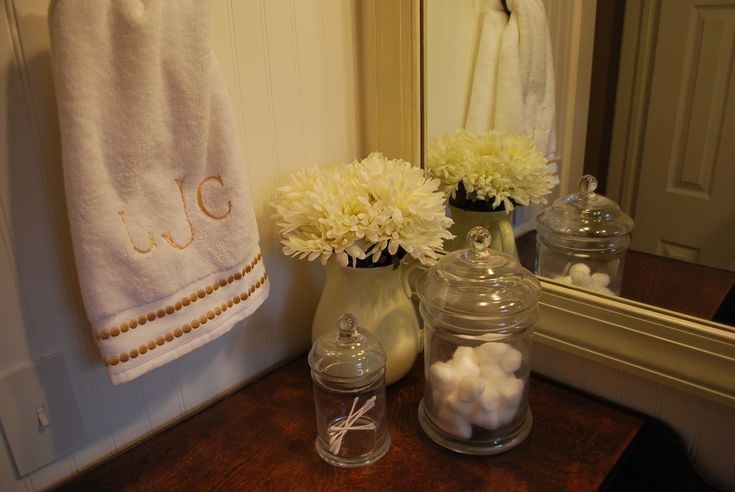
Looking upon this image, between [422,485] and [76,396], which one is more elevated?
[76,396]

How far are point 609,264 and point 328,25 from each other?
1.85 feet

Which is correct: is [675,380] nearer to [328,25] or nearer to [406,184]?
[406,184]

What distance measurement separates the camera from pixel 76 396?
735mm

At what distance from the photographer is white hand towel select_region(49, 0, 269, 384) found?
59 centimetres

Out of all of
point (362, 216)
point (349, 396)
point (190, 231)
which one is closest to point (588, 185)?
point (362, 216)

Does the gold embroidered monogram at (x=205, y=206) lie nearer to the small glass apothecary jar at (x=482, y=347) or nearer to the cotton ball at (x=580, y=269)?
the small glass apothecary jar at (x=482, y=347)

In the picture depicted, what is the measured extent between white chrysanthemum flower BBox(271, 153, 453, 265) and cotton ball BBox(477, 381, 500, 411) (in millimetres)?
197

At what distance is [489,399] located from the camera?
2.48 ft

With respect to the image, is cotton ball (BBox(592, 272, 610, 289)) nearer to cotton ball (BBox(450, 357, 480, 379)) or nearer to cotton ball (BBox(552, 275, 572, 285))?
cotton ball (BBox(552, 275, 572, 285))

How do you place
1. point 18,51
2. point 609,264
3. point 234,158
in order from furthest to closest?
point 609,264 < point 234,158 < point 18,51

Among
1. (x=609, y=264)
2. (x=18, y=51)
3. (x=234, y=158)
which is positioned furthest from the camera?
(x=609, y=264)

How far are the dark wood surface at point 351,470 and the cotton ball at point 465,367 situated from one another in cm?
11

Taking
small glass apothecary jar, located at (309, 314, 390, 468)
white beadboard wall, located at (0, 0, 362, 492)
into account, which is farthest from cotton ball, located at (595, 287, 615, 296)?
white beadboard wall, located at (0, 0, 362, 492)

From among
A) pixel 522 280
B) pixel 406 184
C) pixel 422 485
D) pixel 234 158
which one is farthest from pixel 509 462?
pixel 234 158
